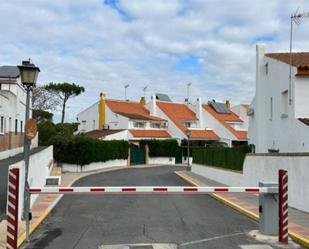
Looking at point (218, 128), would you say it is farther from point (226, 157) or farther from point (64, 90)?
point (226, 157)

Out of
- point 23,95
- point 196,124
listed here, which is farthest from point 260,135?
point 196,124

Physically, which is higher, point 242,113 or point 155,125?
point 242,113

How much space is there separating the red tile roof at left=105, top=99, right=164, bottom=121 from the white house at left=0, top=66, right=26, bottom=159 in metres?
22.9

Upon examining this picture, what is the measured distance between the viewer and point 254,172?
1989 cm

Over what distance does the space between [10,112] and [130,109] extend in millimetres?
35138

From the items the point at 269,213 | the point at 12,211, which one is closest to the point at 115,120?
the point at 269,213

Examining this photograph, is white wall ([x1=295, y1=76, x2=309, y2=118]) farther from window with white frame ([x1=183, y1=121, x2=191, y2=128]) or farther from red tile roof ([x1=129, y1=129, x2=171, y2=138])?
window with white frame ([x1=183, y1=121, x2=191, y2=128])

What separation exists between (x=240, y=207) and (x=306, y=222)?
3.22m

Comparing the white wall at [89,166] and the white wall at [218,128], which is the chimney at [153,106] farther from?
the white wall at [89,166]

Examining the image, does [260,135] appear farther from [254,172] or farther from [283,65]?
[254,172]

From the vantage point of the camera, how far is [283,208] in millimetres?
10125

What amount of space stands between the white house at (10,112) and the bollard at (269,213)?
24601 millimetres

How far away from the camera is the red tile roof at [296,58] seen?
868 inches

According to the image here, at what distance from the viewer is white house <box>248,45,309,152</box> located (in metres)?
21.2
